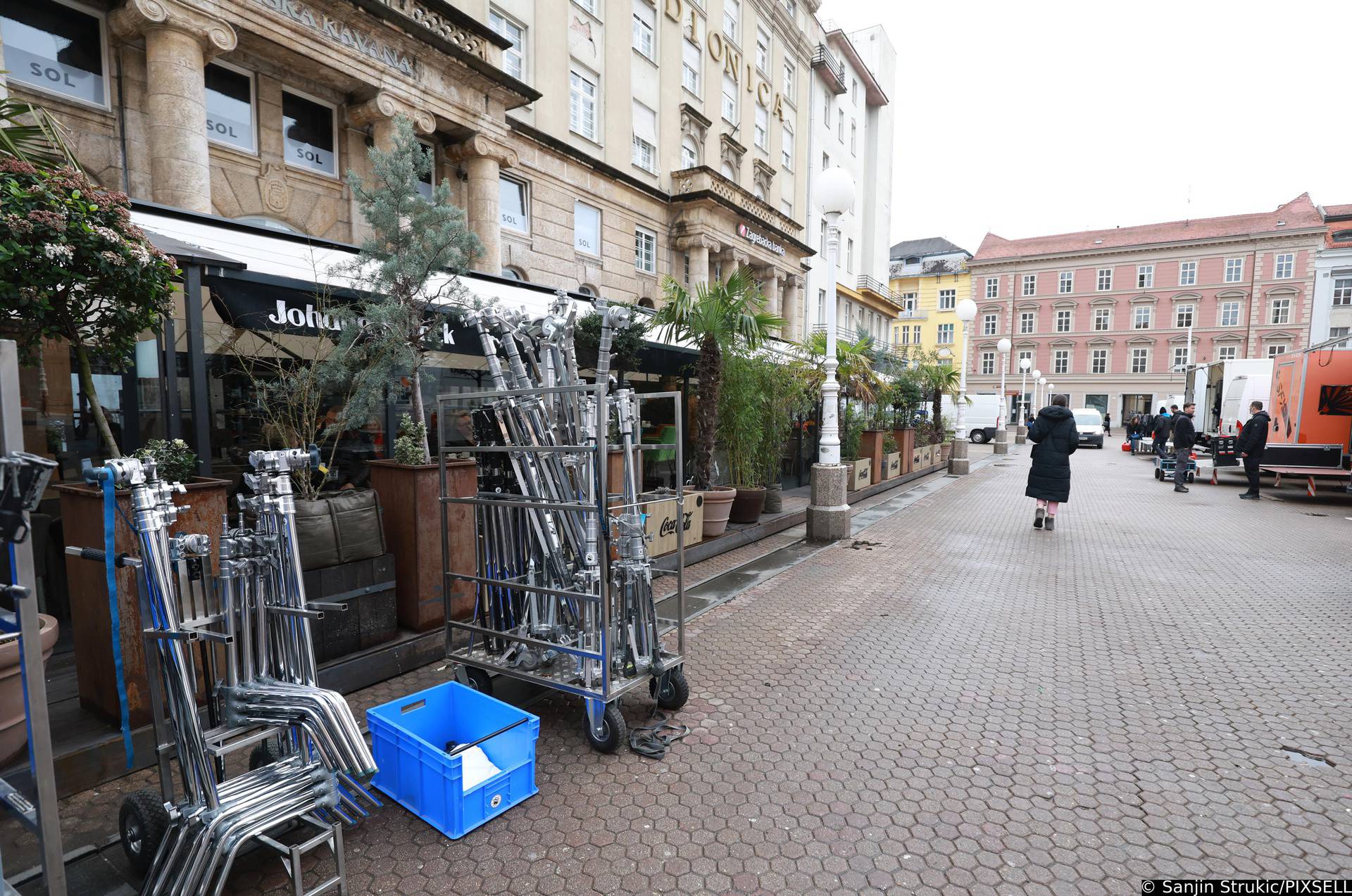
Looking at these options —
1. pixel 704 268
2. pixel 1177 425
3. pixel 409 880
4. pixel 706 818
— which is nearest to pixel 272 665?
pixel 409 880

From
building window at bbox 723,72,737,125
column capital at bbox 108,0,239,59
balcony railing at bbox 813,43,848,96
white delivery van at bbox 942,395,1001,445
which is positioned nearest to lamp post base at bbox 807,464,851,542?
column capital at bbox 108,0,239,59

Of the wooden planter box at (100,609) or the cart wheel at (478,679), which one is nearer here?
the wooden planter box at (100,609)

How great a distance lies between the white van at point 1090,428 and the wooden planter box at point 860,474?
862 inches

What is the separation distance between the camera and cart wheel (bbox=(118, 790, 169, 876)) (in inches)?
90.2

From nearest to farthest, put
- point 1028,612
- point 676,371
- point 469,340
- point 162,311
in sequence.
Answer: point 162,311, point 1028,612, point 469,340, point 676,371

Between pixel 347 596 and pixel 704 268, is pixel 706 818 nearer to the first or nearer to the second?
pixel 347 596

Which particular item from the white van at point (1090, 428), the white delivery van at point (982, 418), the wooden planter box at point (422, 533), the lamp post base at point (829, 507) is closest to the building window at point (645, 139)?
the lamp post base at point (829, 507)

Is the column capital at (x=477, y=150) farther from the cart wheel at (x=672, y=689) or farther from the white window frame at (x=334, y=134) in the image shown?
the cart wheel at (x=672, y=689)

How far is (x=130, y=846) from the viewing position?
2.38 m

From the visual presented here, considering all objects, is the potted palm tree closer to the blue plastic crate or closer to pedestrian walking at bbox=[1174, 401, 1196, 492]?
the blue plastic crate

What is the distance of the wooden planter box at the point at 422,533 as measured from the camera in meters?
4.48

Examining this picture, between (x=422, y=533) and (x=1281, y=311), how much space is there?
62.4m

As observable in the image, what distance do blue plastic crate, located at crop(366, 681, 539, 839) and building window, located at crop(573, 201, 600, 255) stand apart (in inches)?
580

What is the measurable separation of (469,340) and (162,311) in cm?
286
